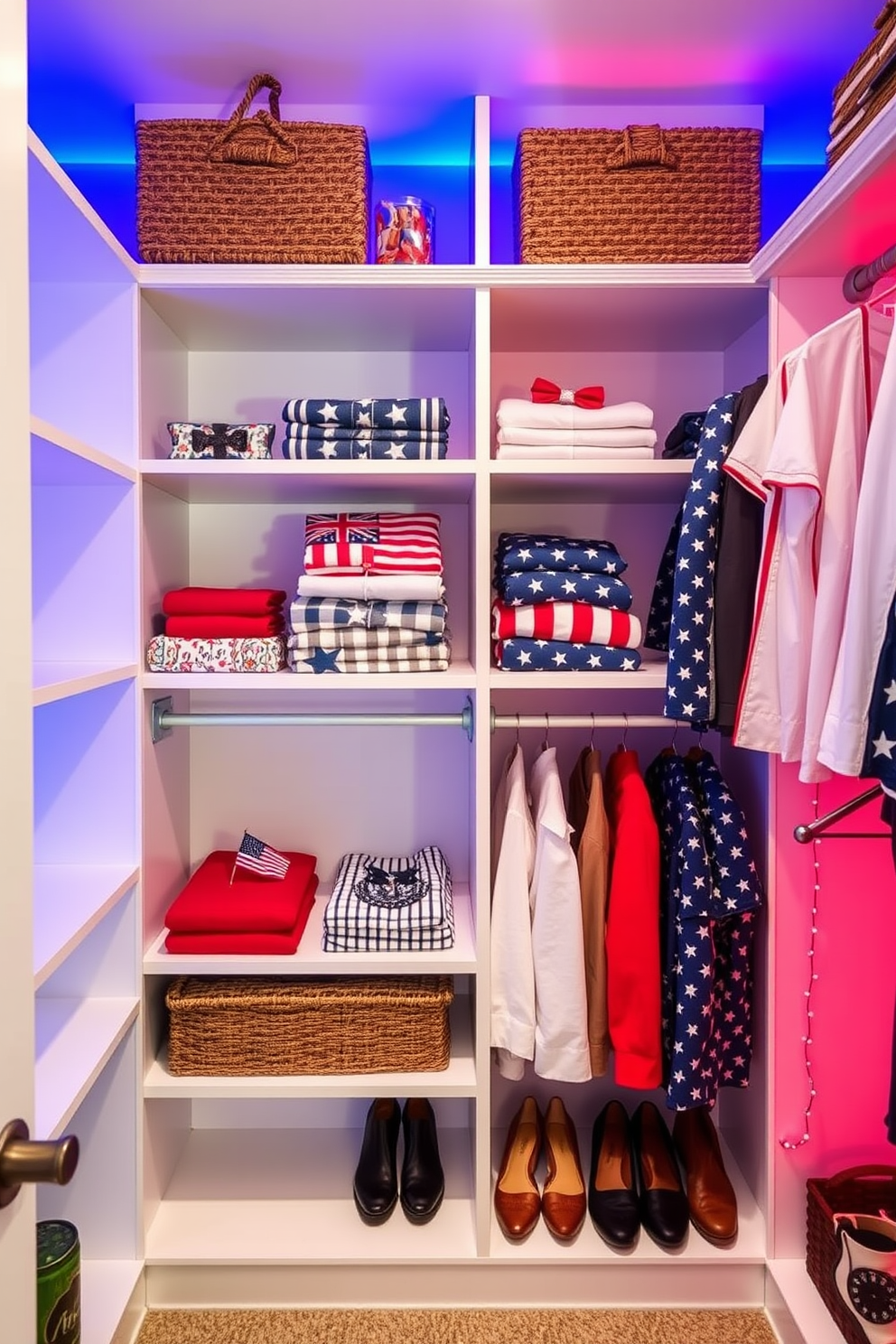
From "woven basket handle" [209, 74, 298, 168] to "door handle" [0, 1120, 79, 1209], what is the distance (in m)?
1.70

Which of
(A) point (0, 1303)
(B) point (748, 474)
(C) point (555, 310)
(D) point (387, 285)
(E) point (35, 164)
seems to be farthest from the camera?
(C) point (555, 310)

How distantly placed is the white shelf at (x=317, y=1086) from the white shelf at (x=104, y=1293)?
1.09 ft

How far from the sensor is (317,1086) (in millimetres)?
1749

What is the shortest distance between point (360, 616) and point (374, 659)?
96mm

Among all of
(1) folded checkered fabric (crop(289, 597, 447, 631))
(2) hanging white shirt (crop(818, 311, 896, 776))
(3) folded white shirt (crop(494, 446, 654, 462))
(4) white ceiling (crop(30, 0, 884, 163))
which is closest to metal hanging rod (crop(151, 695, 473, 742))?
(1) folded checkered fabric (crop(289, 597, 447, 631))

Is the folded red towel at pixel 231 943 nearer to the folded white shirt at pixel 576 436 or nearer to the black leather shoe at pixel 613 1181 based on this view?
the black leather shoe at pixel 613 1181

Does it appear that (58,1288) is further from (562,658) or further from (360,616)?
(562,658)

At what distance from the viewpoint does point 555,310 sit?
5.90 feet

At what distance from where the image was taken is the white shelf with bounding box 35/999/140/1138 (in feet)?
4.35

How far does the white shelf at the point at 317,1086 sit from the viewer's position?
1736 mm

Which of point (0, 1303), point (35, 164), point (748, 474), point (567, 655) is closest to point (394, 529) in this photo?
point (567, 655)

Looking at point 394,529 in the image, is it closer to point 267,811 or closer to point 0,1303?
point 267,811

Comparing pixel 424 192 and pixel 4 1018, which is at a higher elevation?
pixel 424 192

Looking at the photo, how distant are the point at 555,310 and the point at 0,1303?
5.95 feet
